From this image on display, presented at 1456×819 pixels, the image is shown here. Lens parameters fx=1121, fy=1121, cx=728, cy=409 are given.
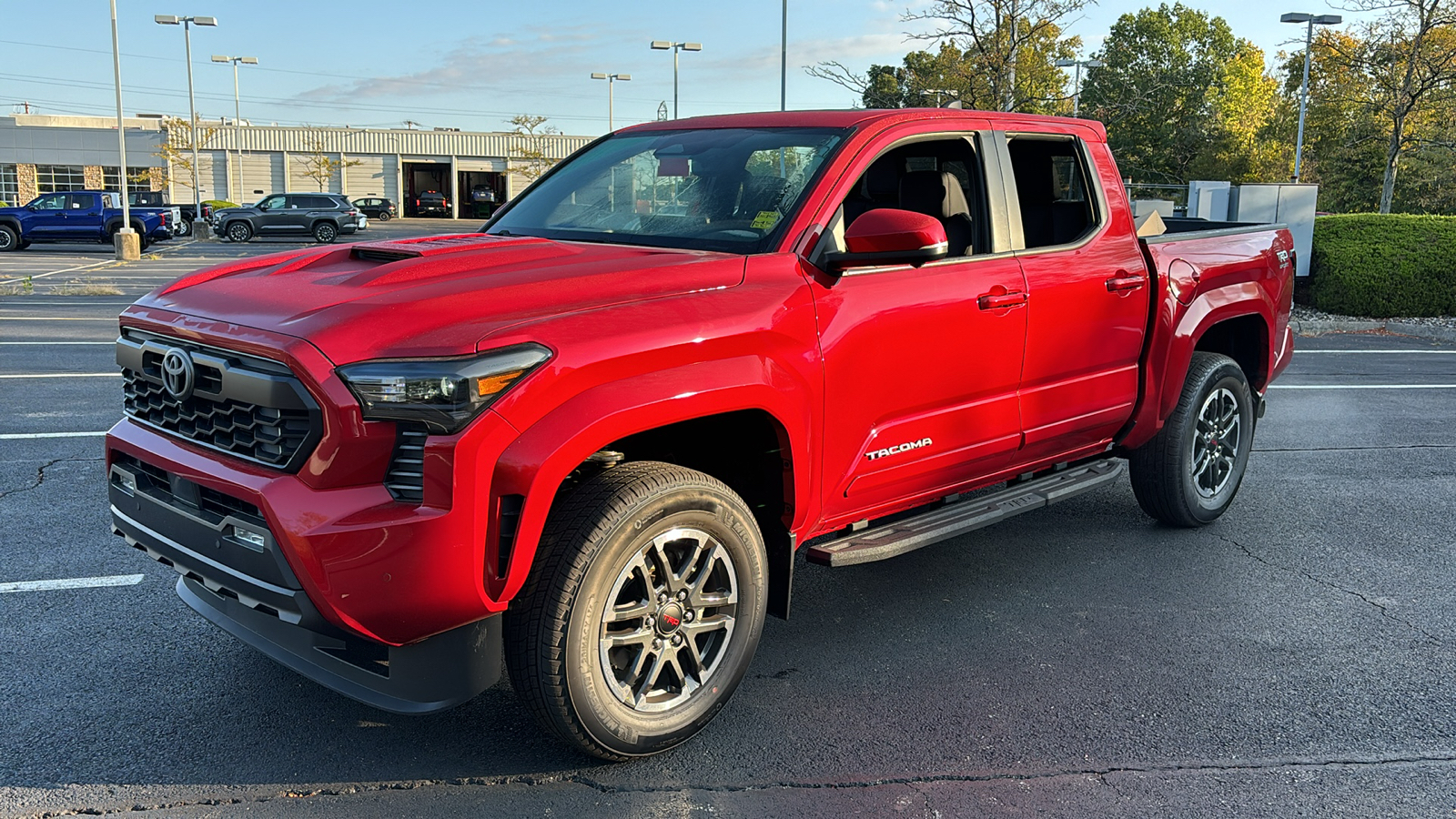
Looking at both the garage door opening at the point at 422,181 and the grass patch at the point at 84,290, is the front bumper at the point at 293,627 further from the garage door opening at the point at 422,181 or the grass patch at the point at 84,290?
the garage door opening at the point at 422,181

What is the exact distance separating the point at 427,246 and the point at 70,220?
3466 cm

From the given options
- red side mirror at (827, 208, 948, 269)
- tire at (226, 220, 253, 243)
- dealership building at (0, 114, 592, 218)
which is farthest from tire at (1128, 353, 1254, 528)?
dealership building at (0, 114, 592, 218)

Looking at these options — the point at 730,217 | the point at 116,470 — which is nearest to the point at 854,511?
the point at 730,217

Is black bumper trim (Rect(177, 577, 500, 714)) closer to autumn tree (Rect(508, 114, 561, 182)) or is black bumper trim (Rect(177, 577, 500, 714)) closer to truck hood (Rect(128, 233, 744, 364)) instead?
truck hood (Rect(128, 233, 744, 364))

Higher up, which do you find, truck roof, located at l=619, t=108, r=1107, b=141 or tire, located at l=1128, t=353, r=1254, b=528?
truck roof, located at l=619, t=108, r=1107, b=141

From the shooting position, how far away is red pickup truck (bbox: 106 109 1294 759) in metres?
2.80

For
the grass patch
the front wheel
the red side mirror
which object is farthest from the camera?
the front wheel

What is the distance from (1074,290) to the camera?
455cm

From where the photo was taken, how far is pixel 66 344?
38.8 ft

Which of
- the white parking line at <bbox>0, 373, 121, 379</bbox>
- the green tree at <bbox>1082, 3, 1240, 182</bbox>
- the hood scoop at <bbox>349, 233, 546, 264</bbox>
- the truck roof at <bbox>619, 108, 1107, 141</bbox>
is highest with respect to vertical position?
the green tree at <bbox>1082, 3, 1240, 182</bbox>

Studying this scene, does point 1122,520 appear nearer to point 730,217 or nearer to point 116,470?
point 730,217

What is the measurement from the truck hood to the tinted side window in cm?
192

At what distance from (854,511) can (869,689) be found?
61cm

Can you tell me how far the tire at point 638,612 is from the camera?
302 cm
